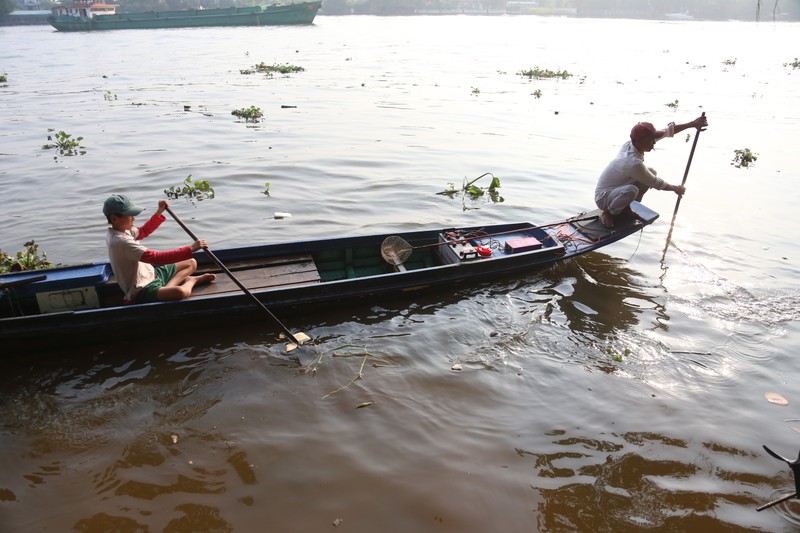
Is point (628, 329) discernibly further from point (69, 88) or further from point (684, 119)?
point (69, 88)

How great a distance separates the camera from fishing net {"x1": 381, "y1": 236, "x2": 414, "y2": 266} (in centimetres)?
722

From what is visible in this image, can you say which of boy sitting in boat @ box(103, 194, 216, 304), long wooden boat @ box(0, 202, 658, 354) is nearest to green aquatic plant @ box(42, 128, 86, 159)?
long wooden boat @ box(0, 202, 658, 354)

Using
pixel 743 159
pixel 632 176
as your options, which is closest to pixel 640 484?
pixel 632 176

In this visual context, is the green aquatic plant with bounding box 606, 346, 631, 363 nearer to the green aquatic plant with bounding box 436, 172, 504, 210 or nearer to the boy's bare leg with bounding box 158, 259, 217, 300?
the boy's bare leg with bounding box 158, 259, 217, 300

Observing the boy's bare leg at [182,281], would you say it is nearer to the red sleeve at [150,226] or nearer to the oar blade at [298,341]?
the red sleeve at [150,226]

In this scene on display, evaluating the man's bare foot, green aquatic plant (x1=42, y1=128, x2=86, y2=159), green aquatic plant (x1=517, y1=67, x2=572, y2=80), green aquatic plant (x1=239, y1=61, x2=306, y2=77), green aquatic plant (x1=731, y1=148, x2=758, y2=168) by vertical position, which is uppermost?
green aquatic plant (x1=239, y1=61, x2=306, y2=77)

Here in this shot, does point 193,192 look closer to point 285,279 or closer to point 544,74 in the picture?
point 285,279

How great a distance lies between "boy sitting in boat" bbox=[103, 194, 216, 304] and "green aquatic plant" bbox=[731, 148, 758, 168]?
43.8 feet

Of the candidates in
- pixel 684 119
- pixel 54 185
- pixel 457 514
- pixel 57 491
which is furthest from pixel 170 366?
pixel 684 119

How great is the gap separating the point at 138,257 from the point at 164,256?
0.26 m

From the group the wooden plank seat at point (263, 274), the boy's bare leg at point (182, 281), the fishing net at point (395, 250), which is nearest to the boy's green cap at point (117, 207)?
the boy's bare leg at point (182, 281)

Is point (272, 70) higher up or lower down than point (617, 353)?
higher up

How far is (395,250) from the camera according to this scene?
23.9ft

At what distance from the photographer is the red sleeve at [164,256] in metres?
5.55
